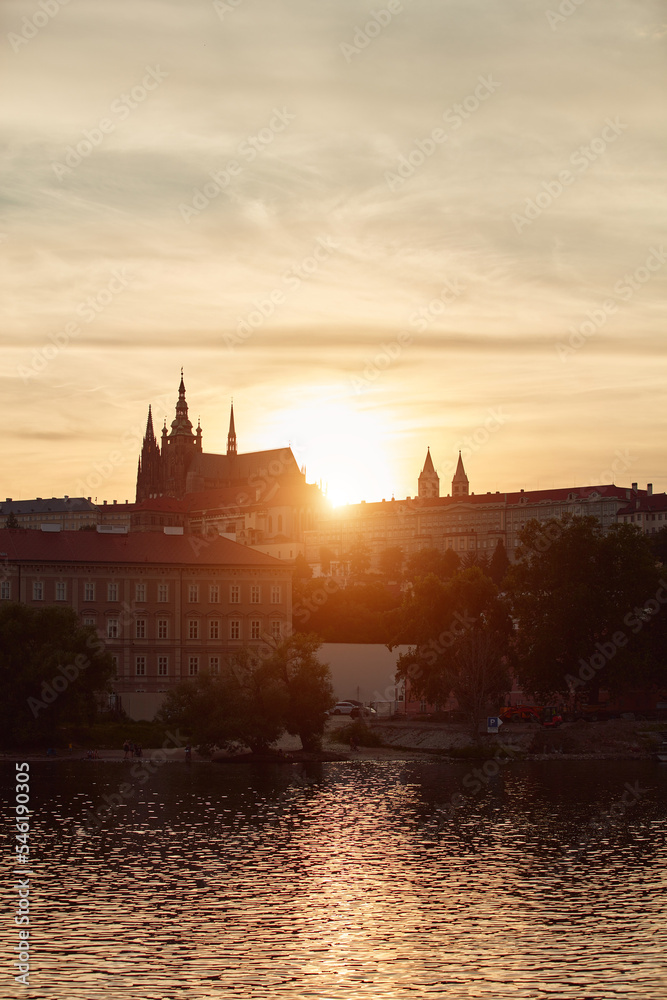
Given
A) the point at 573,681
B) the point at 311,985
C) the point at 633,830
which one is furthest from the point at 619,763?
the point at 311,985

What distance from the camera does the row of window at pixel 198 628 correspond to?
8406cm

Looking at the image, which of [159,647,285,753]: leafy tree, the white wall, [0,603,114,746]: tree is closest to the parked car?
the white wall

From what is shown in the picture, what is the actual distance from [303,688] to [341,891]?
33.1m

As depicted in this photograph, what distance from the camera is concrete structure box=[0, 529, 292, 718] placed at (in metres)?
82.7

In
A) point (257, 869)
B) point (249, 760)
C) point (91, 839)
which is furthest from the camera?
point (249, 760)

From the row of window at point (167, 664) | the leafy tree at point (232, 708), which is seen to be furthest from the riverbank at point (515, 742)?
the row of window at point (167, 664)

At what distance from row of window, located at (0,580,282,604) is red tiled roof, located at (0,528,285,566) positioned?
1673 millimetres

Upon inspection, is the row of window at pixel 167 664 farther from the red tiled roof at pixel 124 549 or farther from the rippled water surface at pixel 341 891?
the rippled water surface at pixel 341 891

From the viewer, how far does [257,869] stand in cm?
3762

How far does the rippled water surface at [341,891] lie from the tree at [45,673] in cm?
864

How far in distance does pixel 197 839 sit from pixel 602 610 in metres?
46.9

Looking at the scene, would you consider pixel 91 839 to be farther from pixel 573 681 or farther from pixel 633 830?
pixel 573 681

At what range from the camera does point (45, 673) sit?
65812 mm

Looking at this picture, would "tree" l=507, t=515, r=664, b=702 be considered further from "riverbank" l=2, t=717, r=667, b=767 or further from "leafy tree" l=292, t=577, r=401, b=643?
"leafy tree" l=292, t=577, r=401, b=643
